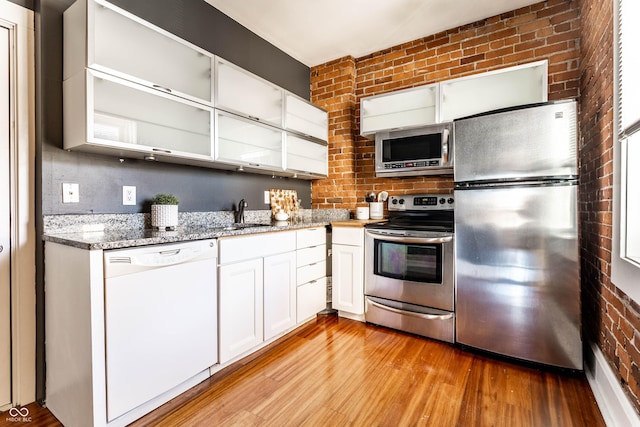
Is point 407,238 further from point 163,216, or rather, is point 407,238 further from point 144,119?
point 144,119

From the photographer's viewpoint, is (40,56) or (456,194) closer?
(40,56)

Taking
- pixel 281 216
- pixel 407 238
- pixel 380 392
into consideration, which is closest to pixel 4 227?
pixel 281 216

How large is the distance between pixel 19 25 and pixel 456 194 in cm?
273

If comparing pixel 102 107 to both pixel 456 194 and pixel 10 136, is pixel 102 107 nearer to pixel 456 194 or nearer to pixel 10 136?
pixel 10 136

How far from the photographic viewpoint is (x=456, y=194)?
2.21 m

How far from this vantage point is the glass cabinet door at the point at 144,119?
1.52m

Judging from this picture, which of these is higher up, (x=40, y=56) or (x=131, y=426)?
(x=40, y=56)

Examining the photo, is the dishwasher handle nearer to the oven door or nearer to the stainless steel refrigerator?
the oven door

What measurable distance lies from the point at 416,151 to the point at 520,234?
1.09 meters

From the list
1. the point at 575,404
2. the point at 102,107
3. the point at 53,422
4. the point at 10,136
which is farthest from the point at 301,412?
the point at 10,136

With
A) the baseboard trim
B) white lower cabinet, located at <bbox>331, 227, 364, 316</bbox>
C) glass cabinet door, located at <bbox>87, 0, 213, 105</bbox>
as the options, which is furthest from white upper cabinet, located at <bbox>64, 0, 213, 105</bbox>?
the baseboard trim

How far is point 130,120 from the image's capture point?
1.67 metres

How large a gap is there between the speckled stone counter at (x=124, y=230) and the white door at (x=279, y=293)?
0.26 meters

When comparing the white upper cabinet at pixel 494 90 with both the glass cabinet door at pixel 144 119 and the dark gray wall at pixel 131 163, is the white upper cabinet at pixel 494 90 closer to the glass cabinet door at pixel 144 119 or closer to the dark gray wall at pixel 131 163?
the dark gray wall at pixel 131 163
